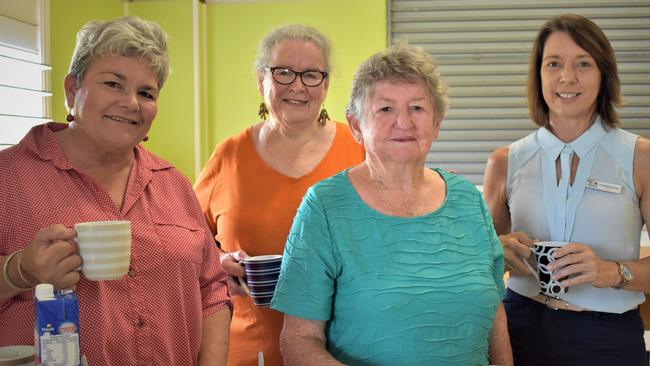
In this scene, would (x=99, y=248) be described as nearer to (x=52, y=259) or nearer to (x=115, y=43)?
(x=52, y=259)

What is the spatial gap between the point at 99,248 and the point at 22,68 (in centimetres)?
243

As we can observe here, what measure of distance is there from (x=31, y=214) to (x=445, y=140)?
131 inches

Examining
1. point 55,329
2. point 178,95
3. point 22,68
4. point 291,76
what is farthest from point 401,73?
point 178,95

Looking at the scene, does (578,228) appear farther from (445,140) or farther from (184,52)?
(184,52)

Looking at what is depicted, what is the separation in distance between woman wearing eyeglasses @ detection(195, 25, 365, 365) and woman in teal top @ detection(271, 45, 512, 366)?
18.7 inches

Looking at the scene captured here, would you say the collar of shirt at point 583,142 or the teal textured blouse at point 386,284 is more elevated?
the collar of shirt at point 583,142

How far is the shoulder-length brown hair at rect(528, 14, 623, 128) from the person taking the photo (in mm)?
1951

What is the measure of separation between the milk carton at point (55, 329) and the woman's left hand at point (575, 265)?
1.24 meters

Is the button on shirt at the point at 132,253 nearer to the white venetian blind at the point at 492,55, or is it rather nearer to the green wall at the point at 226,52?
the green wall at the point at 226,52

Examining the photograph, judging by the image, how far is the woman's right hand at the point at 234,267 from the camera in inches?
73.3

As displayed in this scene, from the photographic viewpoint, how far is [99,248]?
119 centimetres

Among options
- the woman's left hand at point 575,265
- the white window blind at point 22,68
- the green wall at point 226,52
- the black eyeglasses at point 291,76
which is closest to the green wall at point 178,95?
Answer: the green wall at point 226,52

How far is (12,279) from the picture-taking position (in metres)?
1.20

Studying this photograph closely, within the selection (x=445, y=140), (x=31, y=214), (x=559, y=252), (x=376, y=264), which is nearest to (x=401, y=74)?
(x=376, y=264)
